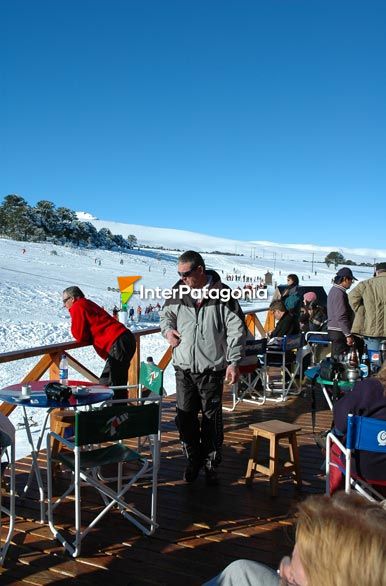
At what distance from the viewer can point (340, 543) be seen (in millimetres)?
948

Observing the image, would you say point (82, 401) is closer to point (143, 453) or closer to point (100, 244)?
point (143, 453)

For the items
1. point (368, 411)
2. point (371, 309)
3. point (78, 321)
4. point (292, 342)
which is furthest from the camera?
point (292, 342)

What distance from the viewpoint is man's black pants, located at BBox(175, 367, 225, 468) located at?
3.85 m

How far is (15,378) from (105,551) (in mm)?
9294

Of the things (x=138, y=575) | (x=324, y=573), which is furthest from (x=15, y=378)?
(x=324, y=573)

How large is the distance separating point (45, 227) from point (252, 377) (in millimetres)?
58157

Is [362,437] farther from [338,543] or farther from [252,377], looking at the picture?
[252,377]

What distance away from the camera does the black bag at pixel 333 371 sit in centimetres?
390

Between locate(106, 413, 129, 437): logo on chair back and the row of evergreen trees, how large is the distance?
56298 millimetres

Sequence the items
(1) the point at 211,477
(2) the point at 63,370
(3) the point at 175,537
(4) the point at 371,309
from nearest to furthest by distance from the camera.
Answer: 1. (3) the point at 175,537
2. (1) the point at 211,477
3. (2) the point at 63,370
4. (4) the point at 371,309

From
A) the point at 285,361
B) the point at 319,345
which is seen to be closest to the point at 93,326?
the point at 285,361

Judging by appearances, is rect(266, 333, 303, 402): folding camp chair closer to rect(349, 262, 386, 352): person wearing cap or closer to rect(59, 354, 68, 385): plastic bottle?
rect(349, 262, 386, 352): person wearing cap

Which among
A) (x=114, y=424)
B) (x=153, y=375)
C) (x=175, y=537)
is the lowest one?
(x=175, y=537)

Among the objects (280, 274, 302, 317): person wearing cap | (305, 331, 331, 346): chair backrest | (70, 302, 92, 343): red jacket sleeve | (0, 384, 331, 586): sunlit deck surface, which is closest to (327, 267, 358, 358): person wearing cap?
(305, 331, 331, 346): chair backrest
